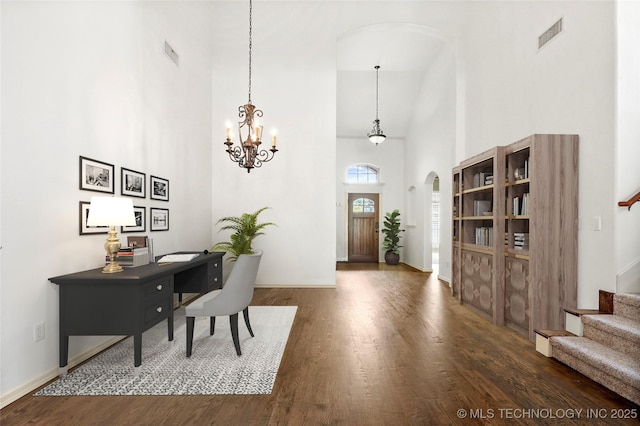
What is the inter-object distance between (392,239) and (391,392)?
731 centimetres

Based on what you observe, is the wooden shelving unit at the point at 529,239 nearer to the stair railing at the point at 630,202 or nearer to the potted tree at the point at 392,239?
the stair railing at the point at 630,202

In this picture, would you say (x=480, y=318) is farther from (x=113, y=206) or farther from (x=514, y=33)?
(x=113, y=206)

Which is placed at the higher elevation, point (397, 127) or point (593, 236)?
point (397, 127)

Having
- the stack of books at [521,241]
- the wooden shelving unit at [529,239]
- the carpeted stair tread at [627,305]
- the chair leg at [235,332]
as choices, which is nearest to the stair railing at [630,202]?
the wooden shelving unit at [529,239]

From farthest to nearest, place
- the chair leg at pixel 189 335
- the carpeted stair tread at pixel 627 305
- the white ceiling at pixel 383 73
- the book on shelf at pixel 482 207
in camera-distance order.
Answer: the white ceiling at pixel 383 73
the book on shelf at pixel 482 207
the chair leg at pixel 189 335
the carpeted stair tread at pixel 627 305

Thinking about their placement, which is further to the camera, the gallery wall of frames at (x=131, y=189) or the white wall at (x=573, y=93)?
the white wall at (x=573, y=93)

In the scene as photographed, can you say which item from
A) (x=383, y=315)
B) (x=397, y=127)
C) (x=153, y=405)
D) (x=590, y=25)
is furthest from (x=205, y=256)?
(x=397, y=127)

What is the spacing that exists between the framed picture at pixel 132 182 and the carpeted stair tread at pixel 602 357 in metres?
4.32

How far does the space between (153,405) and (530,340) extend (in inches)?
133

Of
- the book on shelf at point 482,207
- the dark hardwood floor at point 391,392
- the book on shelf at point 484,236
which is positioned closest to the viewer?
the dark hardwood floor at point 391,392

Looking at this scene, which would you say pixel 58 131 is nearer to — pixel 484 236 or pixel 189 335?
pixel 189 335

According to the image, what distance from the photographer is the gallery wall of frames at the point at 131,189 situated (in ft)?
9.72

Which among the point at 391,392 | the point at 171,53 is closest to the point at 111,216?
the point at 391,392

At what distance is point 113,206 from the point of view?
2662 mm
